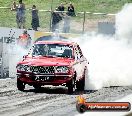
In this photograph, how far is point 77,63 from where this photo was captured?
15484 millimetres

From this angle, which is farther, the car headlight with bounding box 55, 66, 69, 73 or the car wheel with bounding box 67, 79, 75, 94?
the car wheel with bounding box 67, 79, 75, 94

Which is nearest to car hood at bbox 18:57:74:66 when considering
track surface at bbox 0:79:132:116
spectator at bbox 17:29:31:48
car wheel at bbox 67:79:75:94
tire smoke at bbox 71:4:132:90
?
car wheel at bbox 67:79:75:94

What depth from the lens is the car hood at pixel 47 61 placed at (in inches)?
575

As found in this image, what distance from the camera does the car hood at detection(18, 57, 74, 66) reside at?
575 inches

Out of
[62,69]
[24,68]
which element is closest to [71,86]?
[62,69]

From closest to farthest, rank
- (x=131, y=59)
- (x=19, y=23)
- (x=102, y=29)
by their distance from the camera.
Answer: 1. (x=131, y=59)
2. (x=102, y=29)
3. (x=19, y=23)

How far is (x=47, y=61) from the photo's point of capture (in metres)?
14.8

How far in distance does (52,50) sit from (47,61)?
3.15 ft

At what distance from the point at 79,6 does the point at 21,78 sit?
85.9 feet

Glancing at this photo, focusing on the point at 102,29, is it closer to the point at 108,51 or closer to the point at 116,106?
the point at 108,51

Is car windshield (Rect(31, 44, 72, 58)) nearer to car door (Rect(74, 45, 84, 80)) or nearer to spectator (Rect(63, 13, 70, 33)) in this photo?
car door (Rect(74, 45, 84, 80))

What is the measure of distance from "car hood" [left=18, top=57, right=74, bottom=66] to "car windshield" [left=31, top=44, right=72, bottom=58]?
0.36 meters

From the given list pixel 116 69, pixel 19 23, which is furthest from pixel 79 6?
pixel 116 69

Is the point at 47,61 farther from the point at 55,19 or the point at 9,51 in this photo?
the point at 55,19
